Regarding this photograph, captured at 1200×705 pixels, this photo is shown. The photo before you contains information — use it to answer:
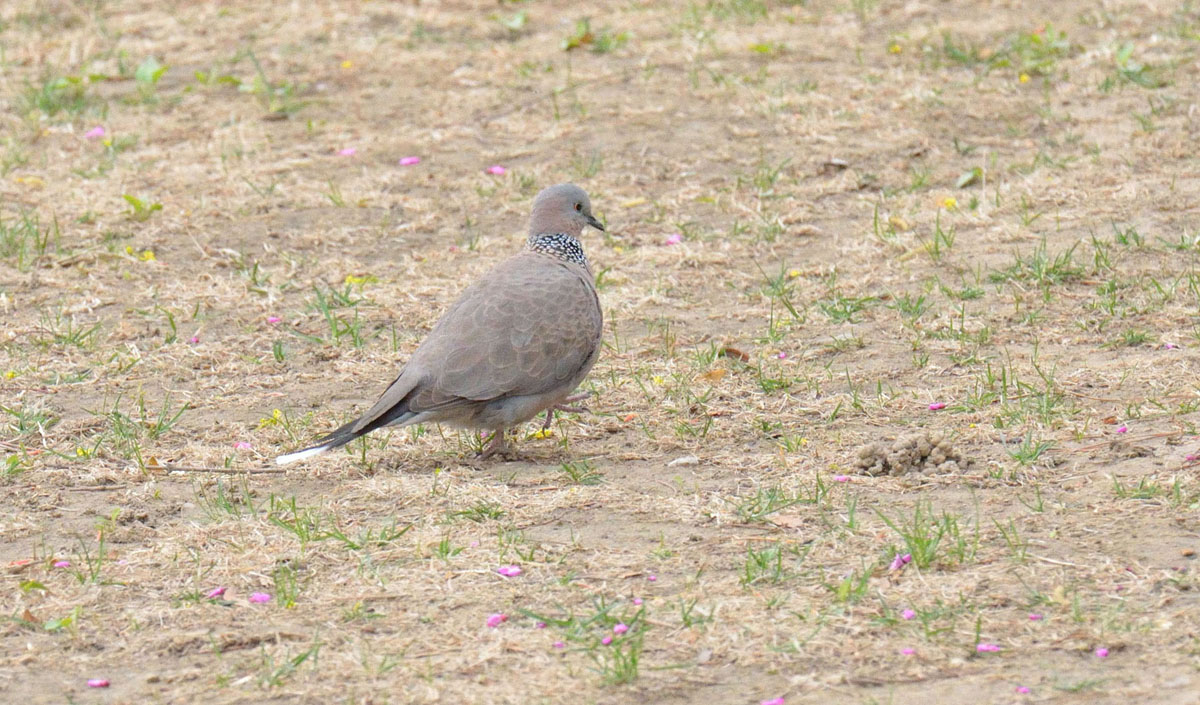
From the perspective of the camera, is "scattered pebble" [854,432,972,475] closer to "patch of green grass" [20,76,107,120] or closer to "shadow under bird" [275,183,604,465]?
"shadow under bird" [275,183,604,465]

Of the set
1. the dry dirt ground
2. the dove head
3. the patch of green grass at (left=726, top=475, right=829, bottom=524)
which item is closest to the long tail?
the dry dirt ground

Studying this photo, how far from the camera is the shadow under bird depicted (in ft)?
15.6

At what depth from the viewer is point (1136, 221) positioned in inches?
258

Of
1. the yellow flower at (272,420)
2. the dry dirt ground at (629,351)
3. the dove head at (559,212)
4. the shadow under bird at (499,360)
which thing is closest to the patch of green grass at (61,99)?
the dry dirt ground at (629,351)

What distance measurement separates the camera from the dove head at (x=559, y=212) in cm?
571

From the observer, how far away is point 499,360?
487cm

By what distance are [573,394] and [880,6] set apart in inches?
199

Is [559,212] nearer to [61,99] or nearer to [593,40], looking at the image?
[593,40]

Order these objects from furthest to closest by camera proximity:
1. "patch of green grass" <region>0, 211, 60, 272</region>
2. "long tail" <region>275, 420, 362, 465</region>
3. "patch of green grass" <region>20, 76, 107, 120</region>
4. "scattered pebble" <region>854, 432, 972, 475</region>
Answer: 1. "patch of green grass" <region>20, 76, 107, 120</region>
2. "patch of green grass" <region>0, 211, 60, 272</region>
3. "long tail" <region>275, 420, 362, 465</region>
4. "scattered pebble" <region>854, 432, 972, 475</region>

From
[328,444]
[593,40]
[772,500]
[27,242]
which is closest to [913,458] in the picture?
[772,500]

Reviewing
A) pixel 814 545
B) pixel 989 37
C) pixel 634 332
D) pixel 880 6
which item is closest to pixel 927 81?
pixel 989 37

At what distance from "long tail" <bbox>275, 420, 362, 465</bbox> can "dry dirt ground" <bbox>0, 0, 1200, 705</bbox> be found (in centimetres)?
10

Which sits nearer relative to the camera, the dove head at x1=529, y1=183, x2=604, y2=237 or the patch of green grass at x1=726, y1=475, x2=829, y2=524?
the patch of green grass at x1=726, y1=475, x2=829, y2=524

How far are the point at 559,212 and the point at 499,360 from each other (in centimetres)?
104
